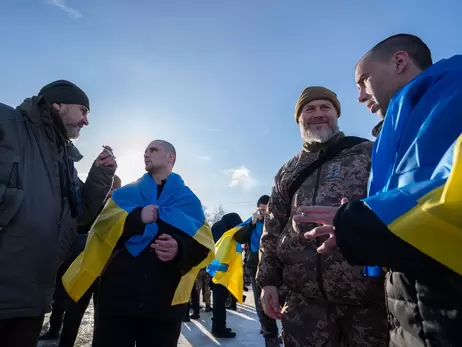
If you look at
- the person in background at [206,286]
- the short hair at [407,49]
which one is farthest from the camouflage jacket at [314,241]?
the person in background at [206,286]

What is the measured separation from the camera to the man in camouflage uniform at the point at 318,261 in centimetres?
198

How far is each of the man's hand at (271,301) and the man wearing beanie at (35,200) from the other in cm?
137

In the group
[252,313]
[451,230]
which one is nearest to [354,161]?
[451,230]

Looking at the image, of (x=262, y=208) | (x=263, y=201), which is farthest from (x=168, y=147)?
(x=263, y=201)

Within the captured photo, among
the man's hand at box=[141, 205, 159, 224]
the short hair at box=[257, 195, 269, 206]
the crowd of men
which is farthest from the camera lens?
the short hair at box=[257, 195, 269, 206]

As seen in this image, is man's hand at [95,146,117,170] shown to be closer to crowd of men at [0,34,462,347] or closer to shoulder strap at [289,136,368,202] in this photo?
crowd of men at [0,34,462,347]

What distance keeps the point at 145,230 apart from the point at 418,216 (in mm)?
2073

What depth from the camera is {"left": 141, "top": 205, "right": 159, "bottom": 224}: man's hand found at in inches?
105

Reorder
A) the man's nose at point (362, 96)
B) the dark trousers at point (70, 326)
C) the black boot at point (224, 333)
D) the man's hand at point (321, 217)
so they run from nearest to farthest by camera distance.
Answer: the man's hand at point (321, 217) → the man's nose at point (362, 96) → the dark trousers at point (70, 326) → the black boot at point (224, 333)

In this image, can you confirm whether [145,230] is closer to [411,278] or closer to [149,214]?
[149,214]

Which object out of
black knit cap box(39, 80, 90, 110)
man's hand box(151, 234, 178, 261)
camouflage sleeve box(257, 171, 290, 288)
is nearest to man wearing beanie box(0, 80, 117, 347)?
black knit cap box(39, 80, 90, 110)

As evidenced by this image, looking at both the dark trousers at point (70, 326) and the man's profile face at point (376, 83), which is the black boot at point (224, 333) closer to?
the dark trousers at point (70, 326)

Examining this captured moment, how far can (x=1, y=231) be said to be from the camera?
192 cm

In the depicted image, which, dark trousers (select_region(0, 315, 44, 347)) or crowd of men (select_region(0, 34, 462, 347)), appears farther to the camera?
dark trousers (select_region(0, 315, 44, 347))
